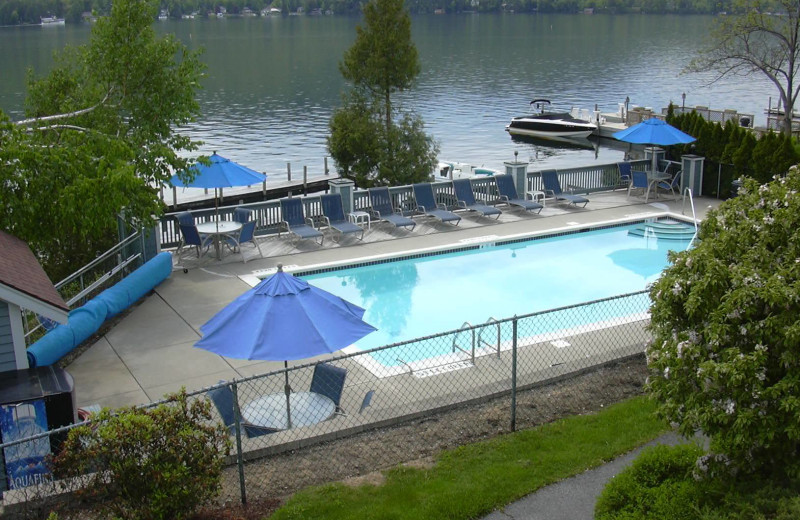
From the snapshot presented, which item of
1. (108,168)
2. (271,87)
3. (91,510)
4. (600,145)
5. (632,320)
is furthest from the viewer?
(271,87)

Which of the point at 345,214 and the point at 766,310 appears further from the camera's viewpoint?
the point at 345,214

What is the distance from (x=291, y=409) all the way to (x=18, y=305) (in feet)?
10.7

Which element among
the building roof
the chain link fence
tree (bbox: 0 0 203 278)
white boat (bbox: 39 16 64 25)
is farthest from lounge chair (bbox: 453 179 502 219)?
white boat (bbox: 39 16 64 25)

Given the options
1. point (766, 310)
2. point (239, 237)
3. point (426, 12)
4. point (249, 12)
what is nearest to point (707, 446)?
point (766, 310)

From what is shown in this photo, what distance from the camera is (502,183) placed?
A: 68.8ft

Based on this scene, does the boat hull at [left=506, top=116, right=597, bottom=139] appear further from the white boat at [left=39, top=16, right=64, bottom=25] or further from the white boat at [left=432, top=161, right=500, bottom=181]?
the white boat at [left=39, top=16, right=64, bottom=25]

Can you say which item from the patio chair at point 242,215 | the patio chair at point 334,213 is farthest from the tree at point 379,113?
the patio chair at point 242,215

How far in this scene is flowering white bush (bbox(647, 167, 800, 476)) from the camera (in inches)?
255

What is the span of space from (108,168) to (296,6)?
490ft

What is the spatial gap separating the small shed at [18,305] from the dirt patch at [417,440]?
8.32ft

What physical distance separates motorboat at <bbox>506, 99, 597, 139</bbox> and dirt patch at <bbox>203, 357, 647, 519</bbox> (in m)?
36.0

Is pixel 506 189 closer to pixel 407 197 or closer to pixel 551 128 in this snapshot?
pixel 407 197

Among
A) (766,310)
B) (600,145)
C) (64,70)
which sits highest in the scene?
(64,70)

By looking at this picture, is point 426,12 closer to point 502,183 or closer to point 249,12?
point 249,12
